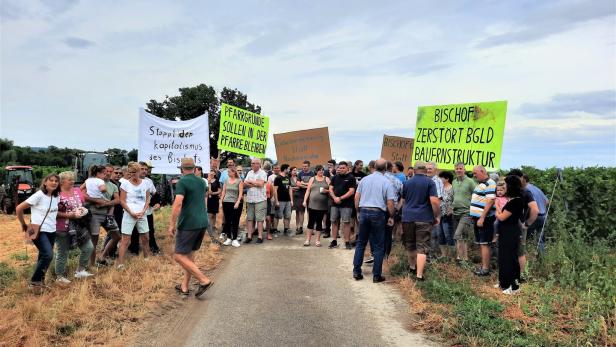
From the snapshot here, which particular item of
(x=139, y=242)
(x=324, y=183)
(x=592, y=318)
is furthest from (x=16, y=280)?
(x=592, y=318)

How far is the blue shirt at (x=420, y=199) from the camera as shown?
23.4 feet

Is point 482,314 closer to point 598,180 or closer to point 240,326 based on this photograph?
point 240,326

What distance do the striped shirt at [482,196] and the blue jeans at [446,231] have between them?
101 cm

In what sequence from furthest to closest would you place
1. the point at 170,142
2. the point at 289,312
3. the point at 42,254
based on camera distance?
the point at 170,142 < the point at 42,254 < the point at 289,312

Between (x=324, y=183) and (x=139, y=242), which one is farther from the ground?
(x=324, y=183)

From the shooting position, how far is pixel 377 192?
726 centimetres

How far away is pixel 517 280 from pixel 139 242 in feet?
22.5

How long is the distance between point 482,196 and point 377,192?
1.85 metres

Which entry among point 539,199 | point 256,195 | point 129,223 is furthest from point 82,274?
point 539,199

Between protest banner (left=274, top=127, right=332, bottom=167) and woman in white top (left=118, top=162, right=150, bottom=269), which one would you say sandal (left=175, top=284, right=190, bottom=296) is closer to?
woman in white top (left=118, top=162, right=150, bottom=269)

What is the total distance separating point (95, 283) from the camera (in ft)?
20.4

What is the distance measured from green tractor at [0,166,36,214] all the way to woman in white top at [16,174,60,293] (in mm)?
14823

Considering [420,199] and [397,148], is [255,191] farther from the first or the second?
[397,148]

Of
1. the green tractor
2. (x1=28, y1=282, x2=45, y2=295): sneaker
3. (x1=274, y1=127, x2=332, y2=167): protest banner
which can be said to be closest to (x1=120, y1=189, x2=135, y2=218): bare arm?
(x1=28, y1=282, x2=45, y2=295): sneaker
